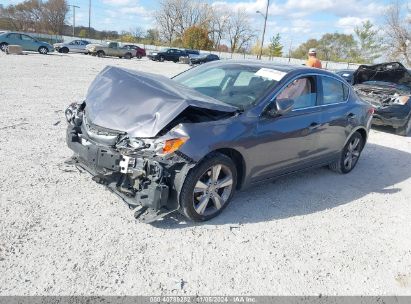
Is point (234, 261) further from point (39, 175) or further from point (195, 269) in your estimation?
point (39, 175)

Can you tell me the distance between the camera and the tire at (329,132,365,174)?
5.56 m

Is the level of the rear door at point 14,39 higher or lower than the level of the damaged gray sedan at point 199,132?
higher

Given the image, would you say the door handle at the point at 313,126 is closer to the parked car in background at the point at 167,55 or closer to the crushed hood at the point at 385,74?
the crushed hood at the point at 385,74

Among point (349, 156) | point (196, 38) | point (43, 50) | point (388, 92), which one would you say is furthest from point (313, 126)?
point (196, 38)

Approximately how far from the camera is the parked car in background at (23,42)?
26266 mm

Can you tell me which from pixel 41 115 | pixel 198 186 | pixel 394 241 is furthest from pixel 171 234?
pixel 41 115

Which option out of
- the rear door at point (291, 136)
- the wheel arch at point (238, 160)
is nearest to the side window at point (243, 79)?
the rear door at point (291, 136)

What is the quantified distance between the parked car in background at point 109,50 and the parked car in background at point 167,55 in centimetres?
224

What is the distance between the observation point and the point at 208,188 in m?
3.57

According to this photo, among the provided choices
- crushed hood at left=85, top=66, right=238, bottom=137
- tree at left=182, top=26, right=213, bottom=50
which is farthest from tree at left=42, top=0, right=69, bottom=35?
crushed hood at left=85, top=66, right=238, bottom=137

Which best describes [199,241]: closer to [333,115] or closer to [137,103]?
[137,103]

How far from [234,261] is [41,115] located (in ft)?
18.1

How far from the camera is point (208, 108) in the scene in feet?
11.3

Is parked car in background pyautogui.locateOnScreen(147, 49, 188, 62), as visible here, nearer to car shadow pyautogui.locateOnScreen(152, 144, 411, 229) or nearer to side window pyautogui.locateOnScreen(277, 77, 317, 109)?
car shadow pyautogui.locateOnScreen(152, 144, 411, 229)
